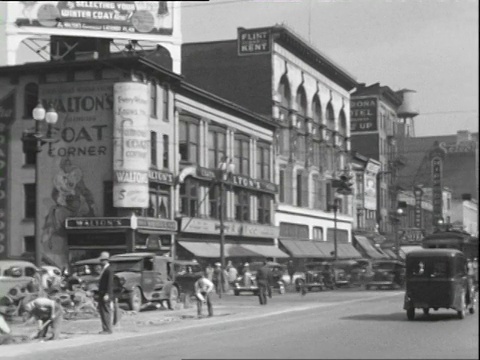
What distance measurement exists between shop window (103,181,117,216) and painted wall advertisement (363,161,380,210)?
1.67m

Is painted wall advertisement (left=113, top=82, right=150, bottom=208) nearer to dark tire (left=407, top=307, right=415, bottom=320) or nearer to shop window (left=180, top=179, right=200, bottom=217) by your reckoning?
shop window (left=180, top=179, right=200, bottom=217)

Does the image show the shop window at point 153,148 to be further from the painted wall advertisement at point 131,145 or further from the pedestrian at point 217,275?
the pedestrian at point 217,275

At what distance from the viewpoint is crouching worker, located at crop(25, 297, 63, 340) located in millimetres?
14703

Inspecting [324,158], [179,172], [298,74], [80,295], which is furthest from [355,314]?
[80,295]

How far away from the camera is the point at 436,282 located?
409 centimetres

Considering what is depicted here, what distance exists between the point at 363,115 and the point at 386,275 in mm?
922

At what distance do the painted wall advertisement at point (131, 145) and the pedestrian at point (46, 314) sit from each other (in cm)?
941

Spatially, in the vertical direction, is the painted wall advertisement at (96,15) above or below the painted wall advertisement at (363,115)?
above

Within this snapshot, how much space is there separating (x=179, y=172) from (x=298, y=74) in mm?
2700

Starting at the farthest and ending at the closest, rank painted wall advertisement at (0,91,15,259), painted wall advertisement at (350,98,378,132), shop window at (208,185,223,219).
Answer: shop window at (208,185,223,219) → painted wall advertisement at (0,91,15,259) → painted wall advertisement at (350,98,378,132)

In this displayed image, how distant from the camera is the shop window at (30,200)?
5223 millimetres

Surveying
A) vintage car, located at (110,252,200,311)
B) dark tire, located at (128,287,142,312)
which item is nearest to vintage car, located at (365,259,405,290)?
vintage car, located at (110,252,200,311)

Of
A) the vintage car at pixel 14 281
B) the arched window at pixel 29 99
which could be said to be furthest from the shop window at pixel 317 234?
the vintage car at pixel 14 281

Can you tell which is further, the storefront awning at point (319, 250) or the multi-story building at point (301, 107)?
the storefront awning at point (319, 250)
